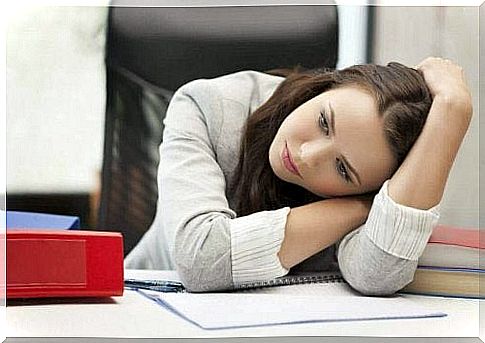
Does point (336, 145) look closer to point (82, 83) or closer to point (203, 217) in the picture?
point (203, 217)

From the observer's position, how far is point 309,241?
85cm

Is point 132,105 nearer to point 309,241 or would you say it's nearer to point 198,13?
point 198,13

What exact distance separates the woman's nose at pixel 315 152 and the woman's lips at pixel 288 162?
0.01 metres

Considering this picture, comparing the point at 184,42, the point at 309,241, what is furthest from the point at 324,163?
the point at 184,42

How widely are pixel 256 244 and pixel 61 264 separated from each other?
0.61 feet

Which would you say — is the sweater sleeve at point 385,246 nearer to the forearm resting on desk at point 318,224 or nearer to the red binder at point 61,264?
the forearm resting on desk at point 318,224

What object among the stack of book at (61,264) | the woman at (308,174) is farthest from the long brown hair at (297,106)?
the stack of book at (61,264)

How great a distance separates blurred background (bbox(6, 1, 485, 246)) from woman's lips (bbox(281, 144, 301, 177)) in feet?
0.35

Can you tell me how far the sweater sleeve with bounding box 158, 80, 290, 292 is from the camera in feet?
2.69

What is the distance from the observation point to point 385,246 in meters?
0.82

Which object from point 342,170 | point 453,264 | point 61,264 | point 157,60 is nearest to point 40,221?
point 61,264

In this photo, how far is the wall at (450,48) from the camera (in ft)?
2.76

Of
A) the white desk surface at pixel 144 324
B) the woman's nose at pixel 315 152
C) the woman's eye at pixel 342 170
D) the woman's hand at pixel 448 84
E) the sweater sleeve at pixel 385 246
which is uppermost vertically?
the woman's hand at pixel 448 84

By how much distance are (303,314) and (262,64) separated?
0.90 feet
